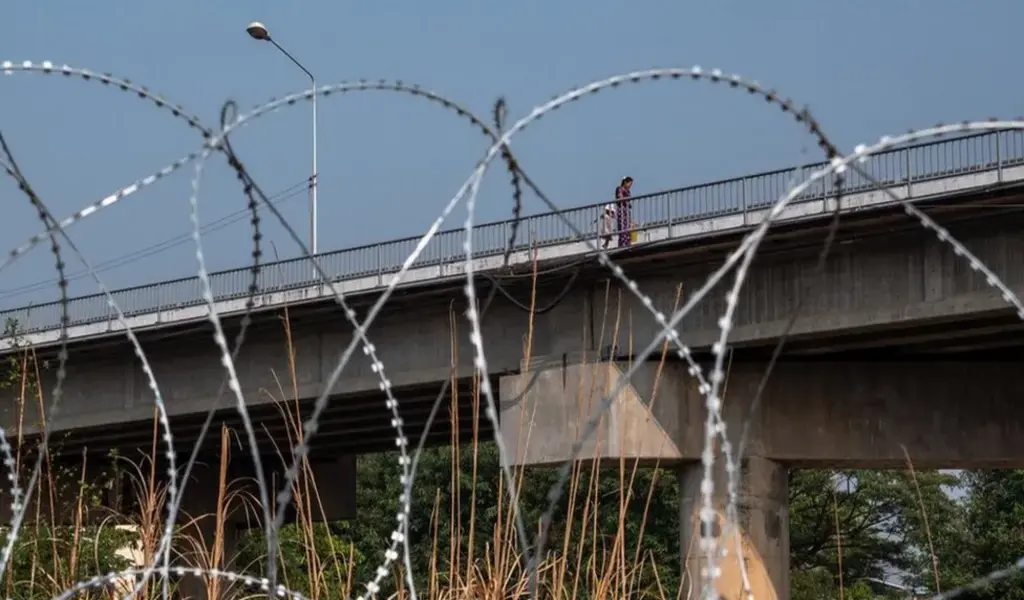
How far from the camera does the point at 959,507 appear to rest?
52.7m

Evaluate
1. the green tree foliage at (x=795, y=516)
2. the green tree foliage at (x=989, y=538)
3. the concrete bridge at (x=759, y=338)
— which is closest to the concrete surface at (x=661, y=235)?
the concrete bridge at (x=759, y=338)

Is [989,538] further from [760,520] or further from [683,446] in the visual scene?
[683,446]

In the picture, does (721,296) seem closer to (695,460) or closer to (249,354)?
(695,460)

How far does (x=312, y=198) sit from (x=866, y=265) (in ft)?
65.4

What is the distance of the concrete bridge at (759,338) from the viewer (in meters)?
23.1

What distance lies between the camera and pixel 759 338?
24.9 meters

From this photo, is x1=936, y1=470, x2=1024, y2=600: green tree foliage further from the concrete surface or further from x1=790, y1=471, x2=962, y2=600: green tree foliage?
the concrete surface

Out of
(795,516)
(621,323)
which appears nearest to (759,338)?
(621,323)

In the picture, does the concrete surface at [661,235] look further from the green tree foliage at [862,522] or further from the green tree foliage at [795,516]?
the green tree foliage at [862,522]

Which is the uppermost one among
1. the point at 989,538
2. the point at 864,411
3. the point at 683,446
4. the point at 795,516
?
the point at 795,516

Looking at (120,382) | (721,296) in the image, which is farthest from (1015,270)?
(120,382)

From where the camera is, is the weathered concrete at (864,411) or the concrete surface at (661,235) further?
the weathered concrete at (864,411)

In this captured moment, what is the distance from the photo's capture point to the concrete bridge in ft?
75.9

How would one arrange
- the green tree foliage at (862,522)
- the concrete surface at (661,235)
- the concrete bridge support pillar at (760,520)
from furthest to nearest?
the green tree foliage at (862,522) < the concrete bridge support pillar at (760,520) < the concrete surface at (661,235)
